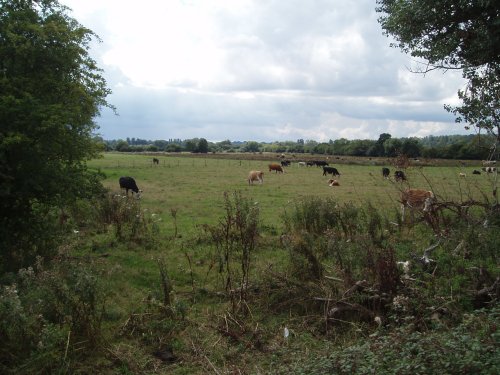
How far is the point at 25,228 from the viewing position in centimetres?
879

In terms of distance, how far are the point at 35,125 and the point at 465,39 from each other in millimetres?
10657

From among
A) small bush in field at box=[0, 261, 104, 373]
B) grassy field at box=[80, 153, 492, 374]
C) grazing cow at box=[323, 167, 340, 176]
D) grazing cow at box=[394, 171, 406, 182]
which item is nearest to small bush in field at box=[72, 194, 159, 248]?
grassy field at box=[80, 153, 492, 374]

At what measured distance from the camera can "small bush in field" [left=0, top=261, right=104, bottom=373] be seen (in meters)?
5.09

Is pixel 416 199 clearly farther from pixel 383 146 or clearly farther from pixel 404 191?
pixel 383 146

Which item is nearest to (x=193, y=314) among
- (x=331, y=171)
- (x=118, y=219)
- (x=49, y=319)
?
(x=49, y=319)

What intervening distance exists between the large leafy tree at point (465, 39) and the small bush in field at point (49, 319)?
9672mm

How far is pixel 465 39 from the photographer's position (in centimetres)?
1166

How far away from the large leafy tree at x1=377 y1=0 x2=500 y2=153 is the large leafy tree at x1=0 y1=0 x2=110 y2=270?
856cm

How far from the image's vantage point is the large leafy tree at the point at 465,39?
434 inches

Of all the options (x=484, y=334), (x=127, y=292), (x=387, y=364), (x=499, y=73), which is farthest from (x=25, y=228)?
(x=499, y=73)

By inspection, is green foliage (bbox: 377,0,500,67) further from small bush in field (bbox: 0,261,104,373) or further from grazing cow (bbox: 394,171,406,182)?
small bush in field (bbox: 0,261,104,373)

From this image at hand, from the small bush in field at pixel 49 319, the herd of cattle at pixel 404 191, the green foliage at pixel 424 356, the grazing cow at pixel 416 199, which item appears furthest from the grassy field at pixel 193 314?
the grazing cow at pixel 416 199

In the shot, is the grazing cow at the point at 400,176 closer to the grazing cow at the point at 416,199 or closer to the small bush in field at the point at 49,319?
the grazing cow at the point at 416,199

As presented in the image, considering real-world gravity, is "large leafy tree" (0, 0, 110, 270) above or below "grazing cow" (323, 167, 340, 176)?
above
